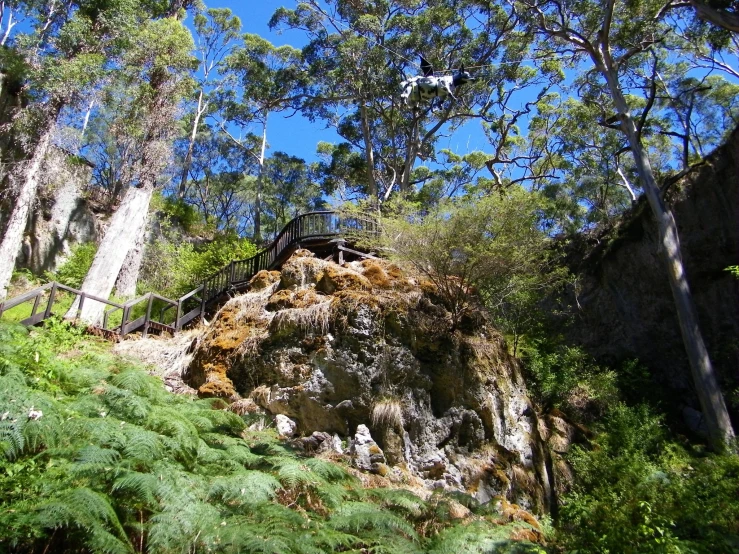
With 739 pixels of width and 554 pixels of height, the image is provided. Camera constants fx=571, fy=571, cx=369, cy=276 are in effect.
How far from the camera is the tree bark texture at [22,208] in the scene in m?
12.4

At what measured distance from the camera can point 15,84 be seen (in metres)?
15.4

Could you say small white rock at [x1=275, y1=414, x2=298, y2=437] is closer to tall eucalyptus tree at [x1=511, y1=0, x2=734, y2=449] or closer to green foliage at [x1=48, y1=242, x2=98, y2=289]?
tall eucalyptus tree at [x1=511, y1=0, x2=734, y2=449]

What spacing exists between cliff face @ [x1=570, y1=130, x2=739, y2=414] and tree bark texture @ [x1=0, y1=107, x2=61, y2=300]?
1308 cm

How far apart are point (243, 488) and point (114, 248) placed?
10.4m

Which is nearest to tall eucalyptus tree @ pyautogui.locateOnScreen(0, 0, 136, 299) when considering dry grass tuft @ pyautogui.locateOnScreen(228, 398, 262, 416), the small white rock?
dry grass tuft @ pyautogui.locateOnScreen(228, 398, 262, 416)

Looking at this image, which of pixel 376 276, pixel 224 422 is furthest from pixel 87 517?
pixel 376 276

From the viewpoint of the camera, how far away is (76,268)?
15133mm

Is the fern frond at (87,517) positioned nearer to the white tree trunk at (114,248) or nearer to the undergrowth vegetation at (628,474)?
the undergrowth vegetation at (628,474)

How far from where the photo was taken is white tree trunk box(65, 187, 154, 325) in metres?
11.7

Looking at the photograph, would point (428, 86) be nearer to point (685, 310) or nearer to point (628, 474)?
point (628, 474)

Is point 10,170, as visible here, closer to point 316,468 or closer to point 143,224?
point 143,224

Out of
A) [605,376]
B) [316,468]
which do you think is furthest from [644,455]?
[316,468]

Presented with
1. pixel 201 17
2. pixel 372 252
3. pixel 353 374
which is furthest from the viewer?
pixel 201 17

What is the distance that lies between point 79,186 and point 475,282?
45.6ft
